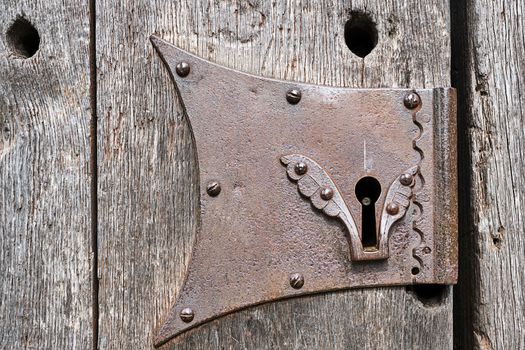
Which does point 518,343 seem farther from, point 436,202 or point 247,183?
point 247,183

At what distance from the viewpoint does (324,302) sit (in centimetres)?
71

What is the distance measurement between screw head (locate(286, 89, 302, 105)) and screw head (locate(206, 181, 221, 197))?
146 millimetres

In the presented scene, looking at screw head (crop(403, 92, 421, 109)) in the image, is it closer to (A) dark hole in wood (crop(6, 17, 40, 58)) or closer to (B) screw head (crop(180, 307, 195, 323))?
A: (B) screw head (crop(180, 307, 195, 323))

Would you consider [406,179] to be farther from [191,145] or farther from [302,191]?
[191,145]

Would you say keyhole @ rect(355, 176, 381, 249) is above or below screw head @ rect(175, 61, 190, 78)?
below

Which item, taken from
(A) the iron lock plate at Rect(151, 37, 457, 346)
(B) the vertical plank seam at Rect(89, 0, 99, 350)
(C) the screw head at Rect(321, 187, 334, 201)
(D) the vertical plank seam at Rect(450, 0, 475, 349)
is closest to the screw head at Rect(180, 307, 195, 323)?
(A) the iron lock plate at Rect(151, 37, 457, 346)

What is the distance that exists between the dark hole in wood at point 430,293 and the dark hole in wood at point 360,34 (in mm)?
339

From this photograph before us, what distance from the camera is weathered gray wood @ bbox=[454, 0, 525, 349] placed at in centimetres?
72

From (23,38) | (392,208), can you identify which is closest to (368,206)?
(392,208)

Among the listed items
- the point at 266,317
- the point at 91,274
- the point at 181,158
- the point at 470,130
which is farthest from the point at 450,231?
the point at 91,274

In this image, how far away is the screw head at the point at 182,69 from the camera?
70cm

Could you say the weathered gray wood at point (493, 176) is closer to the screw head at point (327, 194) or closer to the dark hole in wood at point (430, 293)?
the dark hole in wood at point (430, 293)

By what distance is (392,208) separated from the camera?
69cm

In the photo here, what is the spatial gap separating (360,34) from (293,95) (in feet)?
0.51
